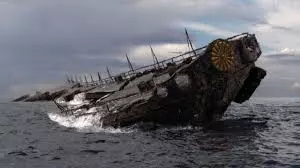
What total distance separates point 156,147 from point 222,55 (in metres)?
9.33

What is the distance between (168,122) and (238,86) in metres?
6.75

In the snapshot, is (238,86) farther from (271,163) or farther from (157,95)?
(271,163)

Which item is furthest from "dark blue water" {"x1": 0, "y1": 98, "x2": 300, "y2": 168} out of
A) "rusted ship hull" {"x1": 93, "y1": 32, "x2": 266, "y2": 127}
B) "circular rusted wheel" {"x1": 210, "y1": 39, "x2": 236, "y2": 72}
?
"circular rusted wheel" {"x1": 210, "y1": 39, "x2": 236, "y2": 72}

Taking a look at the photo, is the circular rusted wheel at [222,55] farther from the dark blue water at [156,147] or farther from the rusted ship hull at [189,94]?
the dark blue water at [156,147]

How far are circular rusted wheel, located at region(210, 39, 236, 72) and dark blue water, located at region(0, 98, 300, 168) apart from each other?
4.09 m

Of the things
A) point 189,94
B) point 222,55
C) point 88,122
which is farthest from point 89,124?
point 222,55

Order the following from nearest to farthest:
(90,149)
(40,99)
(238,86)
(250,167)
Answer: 1. (250,167)
2. (90,149)
3. (238,86)
4. (40,99)

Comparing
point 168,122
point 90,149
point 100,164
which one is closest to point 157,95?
point 168,122

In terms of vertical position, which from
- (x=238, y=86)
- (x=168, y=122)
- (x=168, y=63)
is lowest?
(x=168, y=122)

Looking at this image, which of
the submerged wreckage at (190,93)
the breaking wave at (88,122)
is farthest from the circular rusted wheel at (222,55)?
the breaking wave at (88,122)

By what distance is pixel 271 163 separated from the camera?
61.5ft

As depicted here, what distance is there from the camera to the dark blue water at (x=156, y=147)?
19.5m

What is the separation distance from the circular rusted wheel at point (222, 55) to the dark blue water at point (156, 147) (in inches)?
161

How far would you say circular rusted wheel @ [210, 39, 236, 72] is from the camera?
97.5 ft
